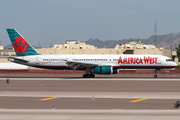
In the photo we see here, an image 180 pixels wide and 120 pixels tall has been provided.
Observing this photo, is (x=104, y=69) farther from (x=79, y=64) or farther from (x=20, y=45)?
(x=20, y=45)

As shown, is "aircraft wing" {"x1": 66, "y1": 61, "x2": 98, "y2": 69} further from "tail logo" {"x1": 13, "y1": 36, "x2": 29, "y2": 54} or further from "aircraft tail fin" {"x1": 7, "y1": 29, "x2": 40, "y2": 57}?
"tail logo" {"x1": 13, "y1": 36, "x2": 29, "y2": 54}

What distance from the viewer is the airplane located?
163ft

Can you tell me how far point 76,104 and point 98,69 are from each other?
29.4 meters

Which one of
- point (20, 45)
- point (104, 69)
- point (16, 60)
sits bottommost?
point (104, 69)

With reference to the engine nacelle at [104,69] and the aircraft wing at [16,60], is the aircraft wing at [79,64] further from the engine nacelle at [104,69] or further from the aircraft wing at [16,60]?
the aircraft wing at [16,60]

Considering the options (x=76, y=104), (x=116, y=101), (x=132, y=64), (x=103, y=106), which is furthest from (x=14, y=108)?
(x=132, y=64)

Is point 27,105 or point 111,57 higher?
point 111,57

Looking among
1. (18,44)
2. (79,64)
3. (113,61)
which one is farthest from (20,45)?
(113,61)

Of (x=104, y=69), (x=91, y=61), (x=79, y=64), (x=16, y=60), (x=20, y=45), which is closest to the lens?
(x=104, y=69)

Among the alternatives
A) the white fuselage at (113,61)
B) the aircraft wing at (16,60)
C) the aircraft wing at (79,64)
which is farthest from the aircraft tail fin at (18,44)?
the aircraft wing at (79,64)

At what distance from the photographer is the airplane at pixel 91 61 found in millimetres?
49688

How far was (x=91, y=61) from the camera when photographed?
2000 inches

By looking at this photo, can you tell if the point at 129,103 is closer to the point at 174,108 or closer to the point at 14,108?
the point at 174,108

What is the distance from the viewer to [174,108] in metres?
17.6
